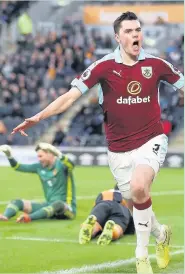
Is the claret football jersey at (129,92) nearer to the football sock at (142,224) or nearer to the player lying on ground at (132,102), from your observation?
the player lying on ground at (132,102)

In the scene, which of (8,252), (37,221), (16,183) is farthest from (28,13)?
(8,252)

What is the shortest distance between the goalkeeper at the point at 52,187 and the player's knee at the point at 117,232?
209 cm

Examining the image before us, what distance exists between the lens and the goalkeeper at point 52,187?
1348 centimetres

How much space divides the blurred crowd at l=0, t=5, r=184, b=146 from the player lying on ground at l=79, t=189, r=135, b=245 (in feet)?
58.7

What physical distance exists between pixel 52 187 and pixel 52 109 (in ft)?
17.2

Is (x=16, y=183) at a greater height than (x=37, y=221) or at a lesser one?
lesser

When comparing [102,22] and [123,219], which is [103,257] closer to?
[123,219]

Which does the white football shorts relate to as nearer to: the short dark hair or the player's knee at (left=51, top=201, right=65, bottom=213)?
the short dark hair

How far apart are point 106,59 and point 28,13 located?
32.5 metres

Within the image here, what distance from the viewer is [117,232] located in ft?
37.4

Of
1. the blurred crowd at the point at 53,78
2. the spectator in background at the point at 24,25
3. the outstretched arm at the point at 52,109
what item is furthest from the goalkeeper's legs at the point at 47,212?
the spectator in background at the point at 24,25

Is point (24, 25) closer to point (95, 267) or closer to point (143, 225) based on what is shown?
point (95, 267)

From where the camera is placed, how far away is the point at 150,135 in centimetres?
924

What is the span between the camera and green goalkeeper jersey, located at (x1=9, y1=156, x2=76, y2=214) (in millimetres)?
13875
